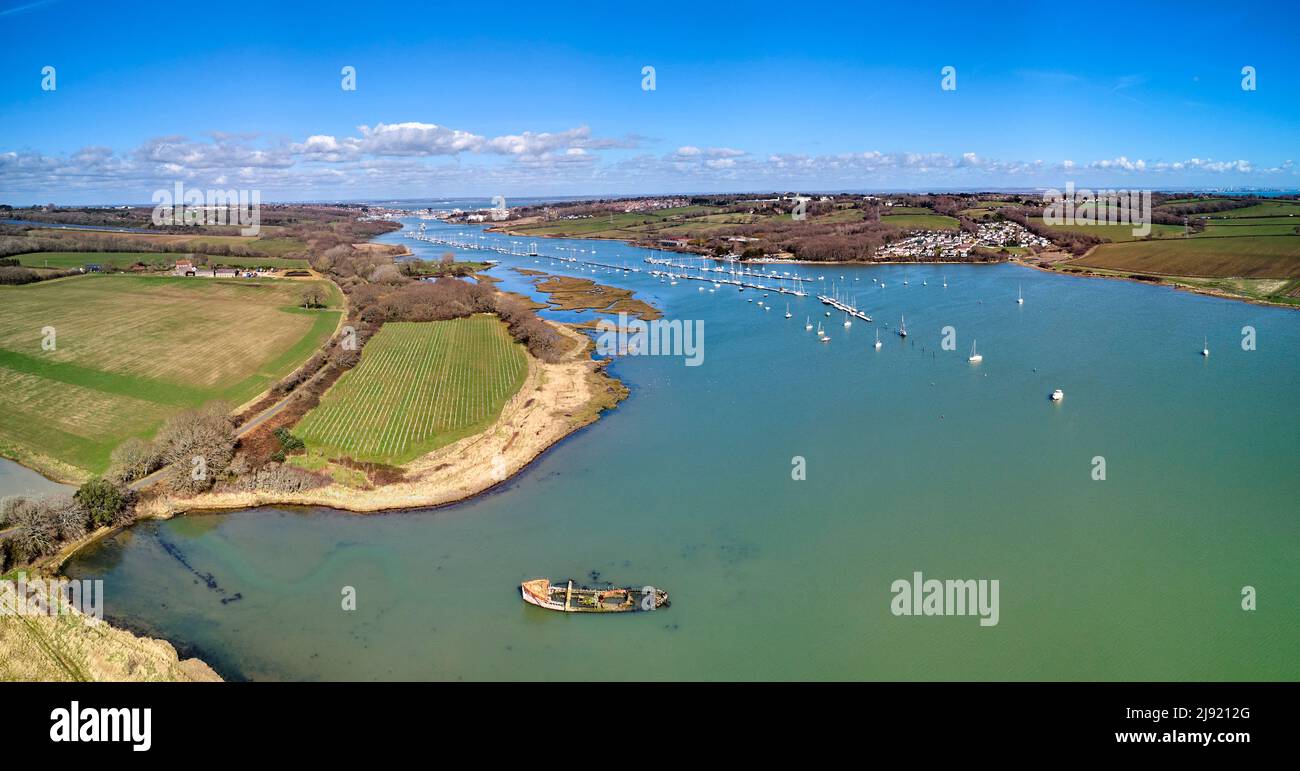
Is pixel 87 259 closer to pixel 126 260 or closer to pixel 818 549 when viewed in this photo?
pixel 126 260

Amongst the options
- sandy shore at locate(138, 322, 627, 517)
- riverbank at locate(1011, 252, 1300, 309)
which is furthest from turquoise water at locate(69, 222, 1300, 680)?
riverbank at locate(1011, 252, 1300, 309)

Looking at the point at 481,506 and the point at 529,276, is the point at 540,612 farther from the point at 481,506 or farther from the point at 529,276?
the point at 529,276

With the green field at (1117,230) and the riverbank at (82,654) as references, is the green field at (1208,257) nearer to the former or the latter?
the green field at (1117,230)

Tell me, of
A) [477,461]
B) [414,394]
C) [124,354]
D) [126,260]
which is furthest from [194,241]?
[477,461]

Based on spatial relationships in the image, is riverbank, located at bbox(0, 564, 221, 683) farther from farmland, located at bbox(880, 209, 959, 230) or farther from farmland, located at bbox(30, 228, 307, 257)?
farmland, located at bbox(880, 209, 959, 230)
